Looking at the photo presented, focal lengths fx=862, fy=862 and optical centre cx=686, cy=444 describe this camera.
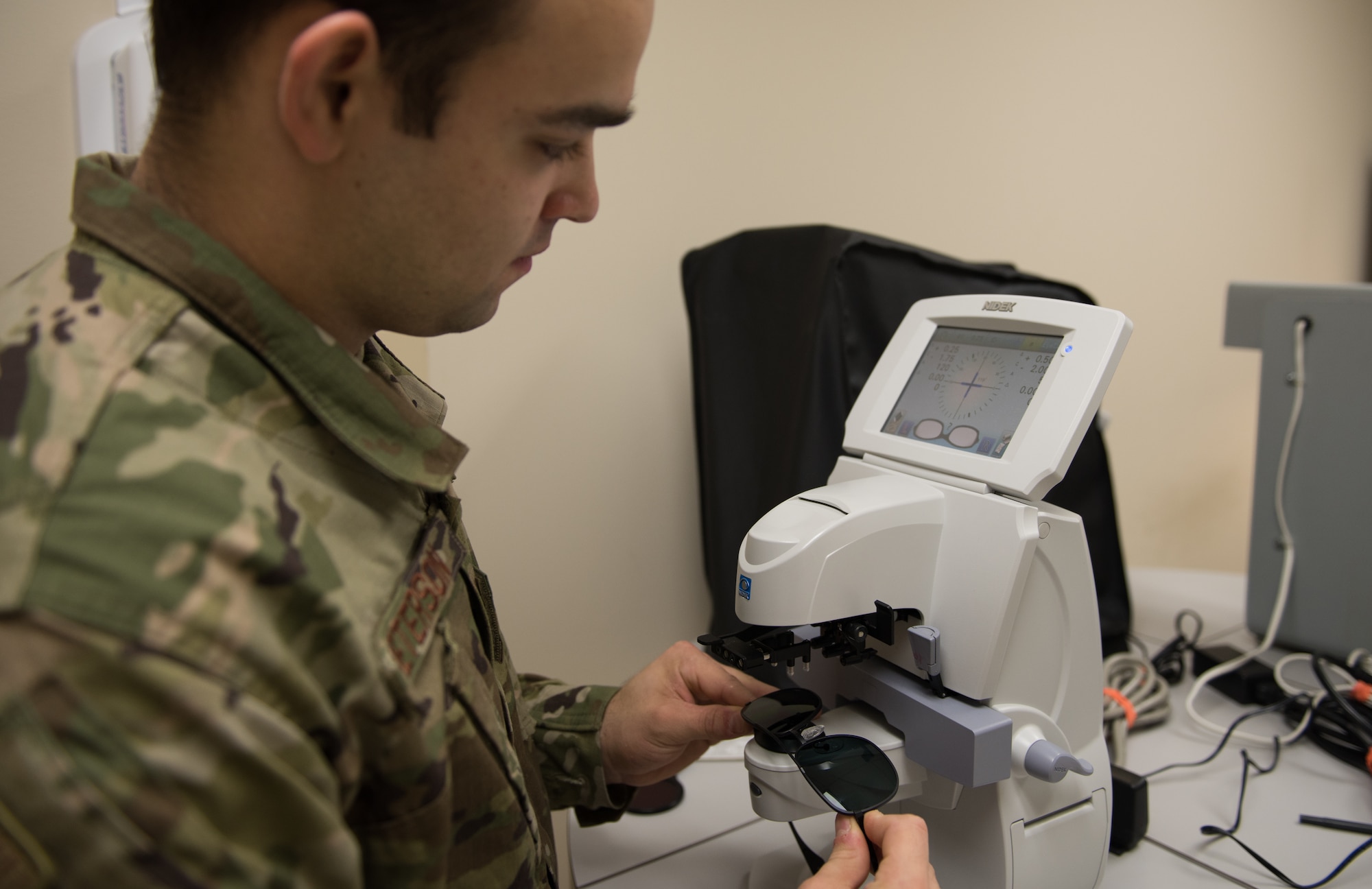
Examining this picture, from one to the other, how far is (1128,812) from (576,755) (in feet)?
1.73

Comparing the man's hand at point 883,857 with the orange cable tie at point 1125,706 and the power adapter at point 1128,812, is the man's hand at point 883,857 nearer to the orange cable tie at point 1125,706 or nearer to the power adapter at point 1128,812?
the power adapter at point 1128,812

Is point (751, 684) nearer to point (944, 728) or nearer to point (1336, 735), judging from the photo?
point (944, 728)

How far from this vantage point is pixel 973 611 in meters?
0.65

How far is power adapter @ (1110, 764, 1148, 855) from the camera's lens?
818 mm

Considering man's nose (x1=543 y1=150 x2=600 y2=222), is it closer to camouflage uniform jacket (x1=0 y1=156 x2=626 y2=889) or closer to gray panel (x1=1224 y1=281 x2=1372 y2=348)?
camouflage uniform jacket (x1=0 y1=156 x2=626 y2=889)

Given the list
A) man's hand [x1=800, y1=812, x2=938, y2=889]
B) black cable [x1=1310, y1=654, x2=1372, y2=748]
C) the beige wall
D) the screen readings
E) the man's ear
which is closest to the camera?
the man's ear

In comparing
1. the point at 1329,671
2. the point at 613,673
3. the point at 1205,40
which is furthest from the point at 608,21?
the point at 1205,40

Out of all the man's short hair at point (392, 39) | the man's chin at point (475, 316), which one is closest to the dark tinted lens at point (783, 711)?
the man's chin at point (475, 316)

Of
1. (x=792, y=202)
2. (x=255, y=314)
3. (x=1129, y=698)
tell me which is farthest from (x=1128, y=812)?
(x=792, y=202)

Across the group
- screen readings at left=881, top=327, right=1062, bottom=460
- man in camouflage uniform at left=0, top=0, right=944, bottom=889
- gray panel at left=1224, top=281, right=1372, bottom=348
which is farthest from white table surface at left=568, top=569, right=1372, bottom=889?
gray panel at left=1224, top=281, right=1372, bottom=348

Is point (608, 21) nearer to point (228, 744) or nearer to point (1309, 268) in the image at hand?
point (228, 744)

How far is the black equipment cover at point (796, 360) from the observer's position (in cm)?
105

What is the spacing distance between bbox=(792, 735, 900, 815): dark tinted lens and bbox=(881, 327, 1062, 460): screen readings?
0.25m

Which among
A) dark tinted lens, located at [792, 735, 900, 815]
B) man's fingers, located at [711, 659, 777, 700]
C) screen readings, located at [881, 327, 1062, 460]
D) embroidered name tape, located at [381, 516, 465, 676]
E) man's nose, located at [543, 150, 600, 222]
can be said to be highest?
man's nose, located at [543, 150, 600, 222]
